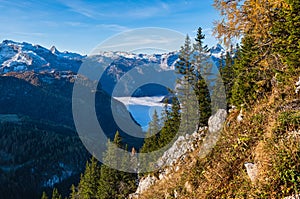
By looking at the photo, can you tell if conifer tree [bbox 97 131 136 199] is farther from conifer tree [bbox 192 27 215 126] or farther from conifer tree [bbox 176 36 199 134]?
conifer tree [bbox 192 27 215 126]

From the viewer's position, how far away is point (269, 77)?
19.1 meters

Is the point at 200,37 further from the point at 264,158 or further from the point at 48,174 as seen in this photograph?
the point at 48,174

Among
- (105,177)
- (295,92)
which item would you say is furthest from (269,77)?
(105,177)

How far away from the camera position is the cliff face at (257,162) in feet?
22.5

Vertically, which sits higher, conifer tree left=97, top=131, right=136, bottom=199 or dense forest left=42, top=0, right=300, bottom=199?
dense forest left=42, top=0, right=300, bottom=199

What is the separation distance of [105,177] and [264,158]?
161ft

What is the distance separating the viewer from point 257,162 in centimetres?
802

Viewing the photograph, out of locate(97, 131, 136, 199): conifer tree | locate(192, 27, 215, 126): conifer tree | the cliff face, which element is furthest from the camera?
locate(97, 131, 136, 199): conifer tree

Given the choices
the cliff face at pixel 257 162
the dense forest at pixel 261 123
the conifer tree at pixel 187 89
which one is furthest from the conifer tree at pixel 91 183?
the cliff face at pixel 257 162

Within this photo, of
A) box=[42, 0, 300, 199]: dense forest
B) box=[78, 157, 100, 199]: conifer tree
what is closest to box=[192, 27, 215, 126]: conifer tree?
box=[42, 0, 300, 199]: dense forest

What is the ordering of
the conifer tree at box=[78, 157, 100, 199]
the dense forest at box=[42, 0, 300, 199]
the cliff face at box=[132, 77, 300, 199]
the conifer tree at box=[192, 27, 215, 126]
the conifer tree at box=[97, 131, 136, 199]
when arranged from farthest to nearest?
the conifer tree at box=[78, 157, 100, 199] < the conifer tree at box=[97, 131, 136, 199] < the conifer tree at box=[192, 27, 215, 126] < the dense forest at box=[42, 0, 300, 199] < the cliff face at box=[132, 77, 300, 199]

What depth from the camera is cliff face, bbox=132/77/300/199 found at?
6863mm

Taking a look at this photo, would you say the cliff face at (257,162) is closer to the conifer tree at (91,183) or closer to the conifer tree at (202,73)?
the conifer tree at (202,73)

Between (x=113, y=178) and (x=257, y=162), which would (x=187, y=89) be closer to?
(x=113, y=178)
